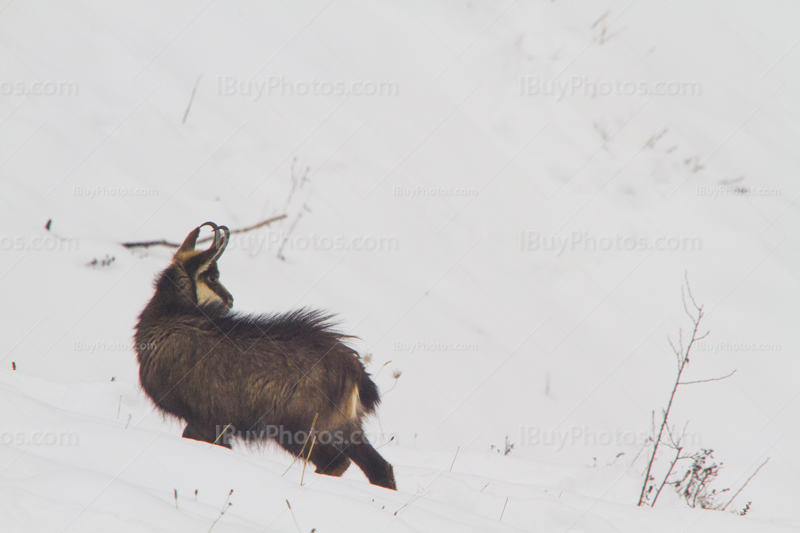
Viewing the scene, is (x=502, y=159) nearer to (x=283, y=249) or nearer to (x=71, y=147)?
(x=283, y=249)

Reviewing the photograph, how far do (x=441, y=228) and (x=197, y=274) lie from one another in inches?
199

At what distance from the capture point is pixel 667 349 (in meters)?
8.32

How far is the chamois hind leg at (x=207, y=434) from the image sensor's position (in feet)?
12.6

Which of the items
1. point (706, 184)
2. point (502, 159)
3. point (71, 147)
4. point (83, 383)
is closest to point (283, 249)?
point (71, 147)

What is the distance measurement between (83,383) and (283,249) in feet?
10.2
